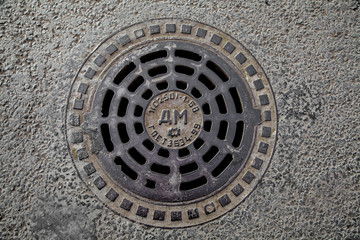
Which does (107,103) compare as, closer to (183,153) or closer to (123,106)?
(123,106)

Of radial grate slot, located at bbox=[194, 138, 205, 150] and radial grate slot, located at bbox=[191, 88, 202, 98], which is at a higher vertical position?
radial grate slot, located at bbox=[191, 88, 202, 98]

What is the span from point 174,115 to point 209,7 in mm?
738

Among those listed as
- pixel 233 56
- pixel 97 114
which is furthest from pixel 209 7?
pixel 97 114

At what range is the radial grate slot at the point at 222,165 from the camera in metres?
1.80

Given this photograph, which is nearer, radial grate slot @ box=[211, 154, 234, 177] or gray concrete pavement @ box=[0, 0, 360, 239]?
gray concrete pavement @ box=[0, 0, 360, 239]

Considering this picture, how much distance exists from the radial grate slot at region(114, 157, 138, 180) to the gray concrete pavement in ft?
Answer: 0.75

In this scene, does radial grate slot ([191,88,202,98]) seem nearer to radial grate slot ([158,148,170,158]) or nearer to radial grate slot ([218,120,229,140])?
radial grate slot ([218,120,229,140])

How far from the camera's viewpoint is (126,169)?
182cm

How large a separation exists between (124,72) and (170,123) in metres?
0.46

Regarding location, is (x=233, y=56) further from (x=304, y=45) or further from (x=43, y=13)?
(x=43, y=13)

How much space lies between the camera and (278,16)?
1.92 metres

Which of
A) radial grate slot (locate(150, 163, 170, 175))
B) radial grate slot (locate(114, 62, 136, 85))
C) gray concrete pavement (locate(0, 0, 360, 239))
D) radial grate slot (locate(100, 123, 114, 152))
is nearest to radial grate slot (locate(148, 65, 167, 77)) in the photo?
radial grate slot (locate(114, 62, 136, 85))

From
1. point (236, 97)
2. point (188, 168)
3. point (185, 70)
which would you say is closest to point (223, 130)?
point (236, 97)

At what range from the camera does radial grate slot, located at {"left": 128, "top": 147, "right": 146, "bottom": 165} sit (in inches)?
71.9
